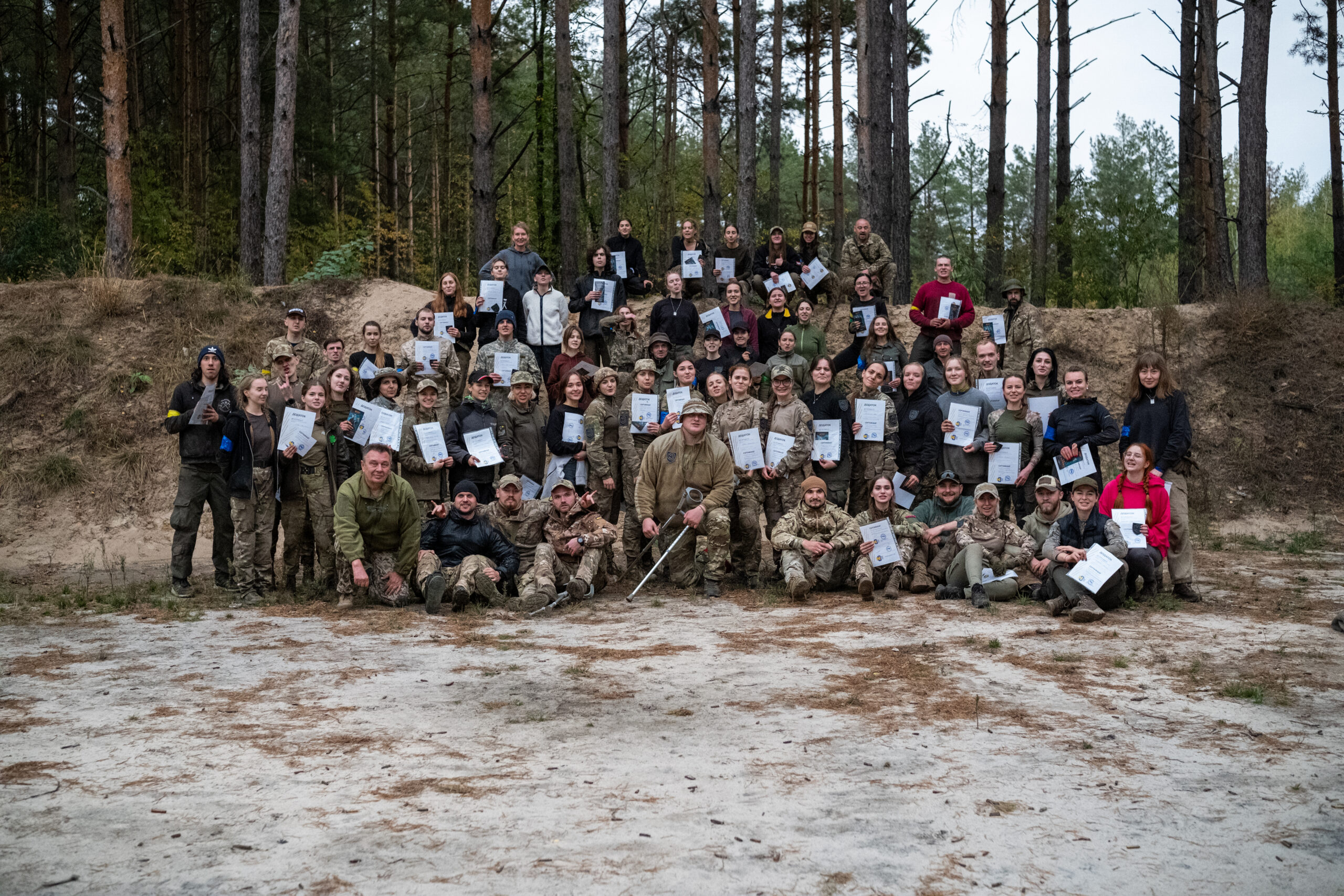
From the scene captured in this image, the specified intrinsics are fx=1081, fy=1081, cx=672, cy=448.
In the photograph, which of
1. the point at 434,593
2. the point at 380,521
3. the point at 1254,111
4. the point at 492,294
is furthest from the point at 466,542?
the point at 1254,111

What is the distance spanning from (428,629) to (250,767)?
3365 millimetres

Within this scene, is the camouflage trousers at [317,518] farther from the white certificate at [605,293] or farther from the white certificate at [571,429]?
the white certificate at [605,293]

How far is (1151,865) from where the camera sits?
14.1 feet

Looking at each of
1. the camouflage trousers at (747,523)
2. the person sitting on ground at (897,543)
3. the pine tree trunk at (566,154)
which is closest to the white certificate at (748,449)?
the camouflage trousers at (747,523)

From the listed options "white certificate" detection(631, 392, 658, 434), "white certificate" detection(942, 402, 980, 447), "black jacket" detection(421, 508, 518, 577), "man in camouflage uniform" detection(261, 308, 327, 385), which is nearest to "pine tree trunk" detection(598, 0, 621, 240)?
"man in camouflage uniform" detection(261, 308, 327, 385)

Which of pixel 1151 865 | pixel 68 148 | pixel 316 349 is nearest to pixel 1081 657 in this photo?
pixel 1151 865

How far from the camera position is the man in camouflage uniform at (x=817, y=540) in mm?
10242

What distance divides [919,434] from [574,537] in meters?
3.70

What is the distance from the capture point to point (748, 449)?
10883 mm

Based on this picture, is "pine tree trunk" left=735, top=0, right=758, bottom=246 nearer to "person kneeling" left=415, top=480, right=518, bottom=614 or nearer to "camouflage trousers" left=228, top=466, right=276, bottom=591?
"person kneeling" left=415, top=480, right=518, bottom=614

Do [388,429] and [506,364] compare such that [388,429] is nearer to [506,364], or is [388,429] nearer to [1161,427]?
[506,364]

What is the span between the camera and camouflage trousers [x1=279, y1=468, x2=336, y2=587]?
1028 centimetres

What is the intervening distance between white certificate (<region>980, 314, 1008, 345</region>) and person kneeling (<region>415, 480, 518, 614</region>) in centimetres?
644

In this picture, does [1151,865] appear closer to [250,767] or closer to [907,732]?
[907,732]
